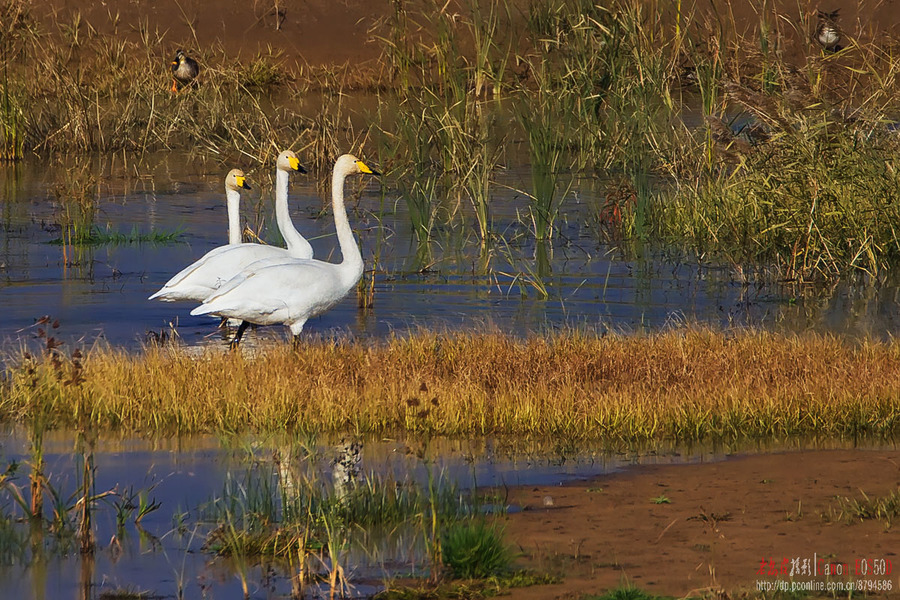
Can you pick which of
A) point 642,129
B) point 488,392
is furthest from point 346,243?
point 642,129

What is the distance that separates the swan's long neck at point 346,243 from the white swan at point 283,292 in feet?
0.03

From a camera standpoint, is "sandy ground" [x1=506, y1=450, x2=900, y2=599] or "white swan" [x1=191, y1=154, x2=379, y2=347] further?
"white swan" [x1=191, y1=154, x2=379, y2=347]

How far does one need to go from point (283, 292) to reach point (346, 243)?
3.34 ft

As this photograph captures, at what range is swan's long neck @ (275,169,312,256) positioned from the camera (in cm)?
1154

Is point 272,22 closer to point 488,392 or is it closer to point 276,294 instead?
point 276,294

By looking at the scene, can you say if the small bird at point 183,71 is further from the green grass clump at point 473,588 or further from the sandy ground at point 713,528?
the green grass clump at point 473,588

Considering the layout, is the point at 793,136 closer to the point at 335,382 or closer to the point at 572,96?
the point at 572,96

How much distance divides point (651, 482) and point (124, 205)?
12.5 metres

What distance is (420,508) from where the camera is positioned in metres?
6.14

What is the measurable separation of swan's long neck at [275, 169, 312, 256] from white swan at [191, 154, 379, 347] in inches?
51.7

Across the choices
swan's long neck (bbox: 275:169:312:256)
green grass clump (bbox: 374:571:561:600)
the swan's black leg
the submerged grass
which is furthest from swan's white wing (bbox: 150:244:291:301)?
green grass clump (bbox: 374:571:561:600)

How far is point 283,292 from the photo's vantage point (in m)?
9.74

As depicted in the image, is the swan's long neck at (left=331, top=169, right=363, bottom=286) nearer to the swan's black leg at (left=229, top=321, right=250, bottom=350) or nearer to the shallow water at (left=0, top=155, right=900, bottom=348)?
the shallow water at (left=0, top=155, right=900, bottom=348)

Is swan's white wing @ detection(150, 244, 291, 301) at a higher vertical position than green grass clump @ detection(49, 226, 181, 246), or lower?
lower
